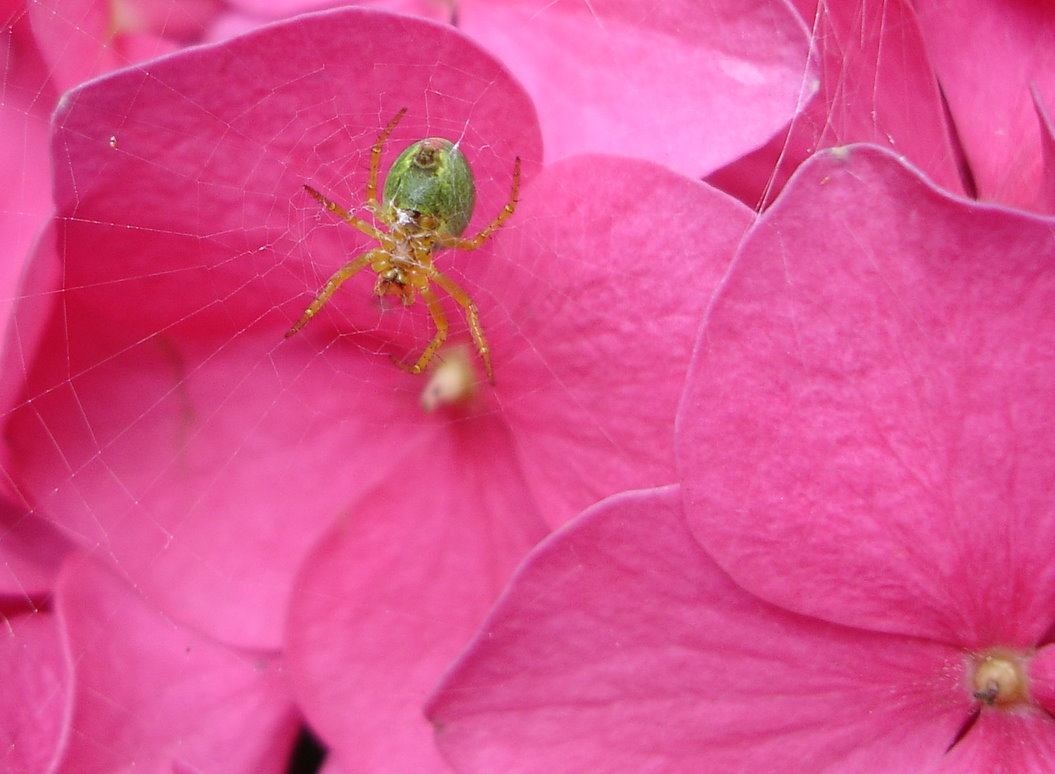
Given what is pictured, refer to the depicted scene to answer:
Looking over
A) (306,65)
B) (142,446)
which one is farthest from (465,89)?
(142,446)

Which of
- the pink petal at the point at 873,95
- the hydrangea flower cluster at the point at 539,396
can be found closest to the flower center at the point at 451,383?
the hydrangea flower cluster at the point at 539,396

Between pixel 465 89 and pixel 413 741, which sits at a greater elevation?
pixel 465 89

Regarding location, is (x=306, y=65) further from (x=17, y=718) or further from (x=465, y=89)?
(x=17, y=718)

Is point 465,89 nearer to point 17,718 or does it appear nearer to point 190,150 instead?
point 190,150

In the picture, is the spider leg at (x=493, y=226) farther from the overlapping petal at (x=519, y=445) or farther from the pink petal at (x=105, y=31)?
the pink petal at (x=105, y=31)

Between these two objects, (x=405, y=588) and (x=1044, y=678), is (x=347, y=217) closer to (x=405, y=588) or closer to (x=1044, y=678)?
(x=405, y=588)
